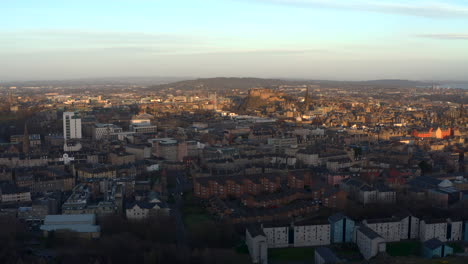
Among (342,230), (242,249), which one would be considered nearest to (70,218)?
(242,249)

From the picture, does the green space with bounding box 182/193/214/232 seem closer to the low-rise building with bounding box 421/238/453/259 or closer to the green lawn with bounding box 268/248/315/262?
the green lawn with bounding box 268/248/315/262

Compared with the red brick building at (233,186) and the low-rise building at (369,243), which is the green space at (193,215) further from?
the low-rise building at (369,243)

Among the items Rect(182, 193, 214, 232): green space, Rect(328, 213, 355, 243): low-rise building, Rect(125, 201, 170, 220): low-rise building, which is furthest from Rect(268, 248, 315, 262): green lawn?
Rect(125, 201, 170, 220): low-rise building

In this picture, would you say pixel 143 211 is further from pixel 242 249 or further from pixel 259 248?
pixel 259 248

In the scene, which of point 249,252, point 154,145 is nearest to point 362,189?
point 249,252

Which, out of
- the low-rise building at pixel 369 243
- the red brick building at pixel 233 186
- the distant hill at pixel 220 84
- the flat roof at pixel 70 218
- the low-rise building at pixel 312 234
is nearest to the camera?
the low-rise building at pixel 369 243

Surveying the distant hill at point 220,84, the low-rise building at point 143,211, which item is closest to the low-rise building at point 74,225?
the low-rise building at point 143,211

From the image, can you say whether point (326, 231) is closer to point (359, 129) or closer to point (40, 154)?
point (40, 154)
